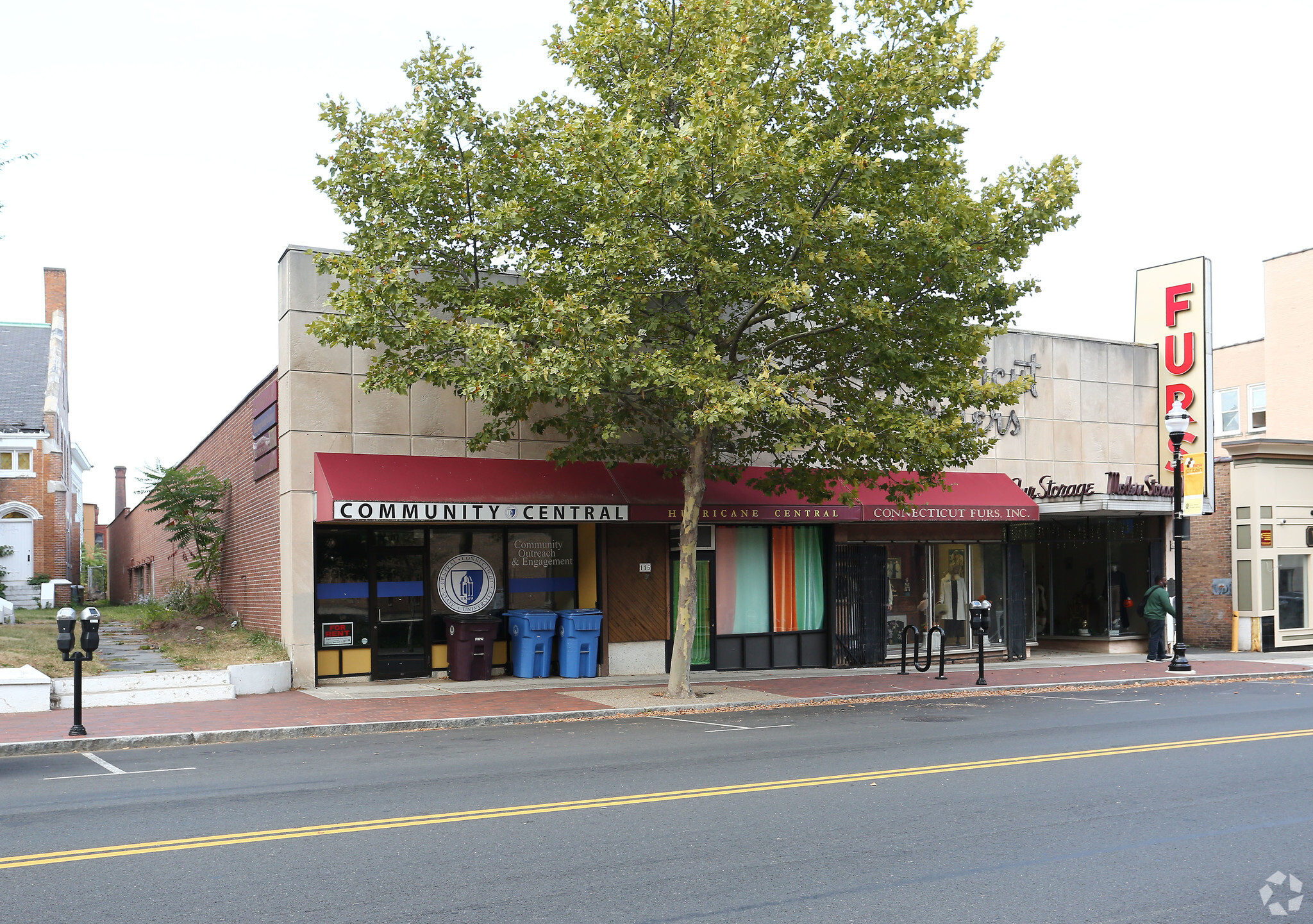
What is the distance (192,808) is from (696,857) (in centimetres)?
406

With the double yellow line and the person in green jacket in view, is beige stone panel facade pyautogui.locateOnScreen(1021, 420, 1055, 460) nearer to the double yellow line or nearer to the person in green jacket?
the person in green jacket

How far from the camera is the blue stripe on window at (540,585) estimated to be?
1869 centimetres

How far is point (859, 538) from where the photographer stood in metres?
21.4

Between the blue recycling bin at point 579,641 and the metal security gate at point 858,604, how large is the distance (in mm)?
5110

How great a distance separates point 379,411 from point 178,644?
593cm

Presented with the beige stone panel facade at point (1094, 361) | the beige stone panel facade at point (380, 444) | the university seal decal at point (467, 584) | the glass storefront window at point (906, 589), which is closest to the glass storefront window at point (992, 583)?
the glass storefront window at point (906, 589)

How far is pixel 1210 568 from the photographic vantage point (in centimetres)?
2684

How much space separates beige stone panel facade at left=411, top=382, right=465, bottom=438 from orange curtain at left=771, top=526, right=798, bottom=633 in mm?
6411

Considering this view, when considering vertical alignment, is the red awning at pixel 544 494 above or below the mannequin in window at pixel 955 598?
above

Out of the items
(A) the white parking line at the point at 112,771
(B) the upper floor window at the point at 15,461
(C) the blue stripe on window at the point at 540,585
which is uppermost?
(B) the upper floor window at the point at 15,461

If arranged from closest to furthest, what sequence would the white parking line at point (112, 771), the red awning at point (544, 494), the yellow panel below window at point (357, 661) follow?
the white parking line at point (112, 771) < the red awning at point (544, 494) < the yellow panel below window at point (357, 661)

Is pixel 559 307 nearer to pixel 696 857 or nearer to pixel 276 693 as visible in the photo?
pixel 276 693

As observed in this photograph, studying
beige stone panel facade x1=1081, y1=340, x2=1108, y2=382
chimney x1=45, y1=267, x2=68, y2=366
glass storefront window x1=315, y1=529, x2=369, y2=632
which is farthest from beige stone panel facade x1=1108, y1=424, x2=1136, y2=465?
chimney x1=45, y1=267, x2=68, y2=366

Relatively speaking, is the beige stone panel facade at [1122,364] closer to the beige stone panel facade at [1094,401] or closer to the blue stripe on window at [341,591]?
the beige stone panel facade at [1094,401]
